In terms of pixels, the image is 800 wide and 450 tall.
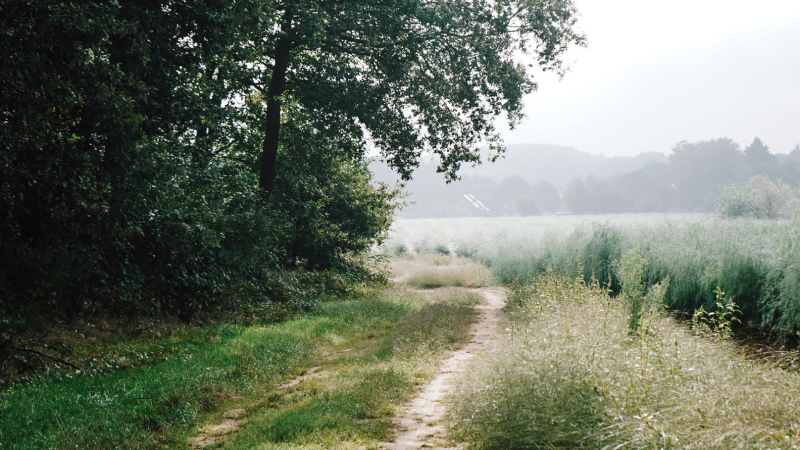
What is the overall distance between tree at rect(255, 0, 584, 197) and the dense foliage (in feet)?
0.19

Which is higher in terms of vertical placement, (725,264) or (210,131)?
(210,131)

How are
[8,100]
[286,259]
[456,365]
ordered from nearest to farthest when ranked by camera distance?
1. [8,100]
2. [456,365]
3. [286,259]

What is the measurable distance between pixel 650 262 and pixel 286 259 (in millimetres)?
10525

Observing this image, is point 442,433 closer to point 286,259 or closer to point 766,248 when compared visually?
point 766,248

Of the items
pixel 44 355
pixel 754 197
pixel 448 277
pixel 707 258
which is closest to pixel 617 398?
pixel 44 355

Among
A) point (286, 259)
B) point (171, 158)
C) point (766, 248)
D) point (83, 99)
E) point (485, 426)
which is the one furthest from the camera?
point (286, 259)

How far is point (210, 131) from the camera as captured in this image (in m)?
10.6

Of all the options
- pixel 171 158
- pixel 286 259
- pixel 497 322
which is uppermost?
pixel 171 158

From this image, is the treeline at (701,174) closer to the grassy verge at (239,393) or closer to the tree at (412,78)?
the tree at (412,78)

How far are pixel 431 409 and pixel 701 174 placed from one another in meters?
30.9

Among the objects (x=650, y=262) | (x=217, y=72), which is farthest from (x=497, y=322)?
(x=217, y=72)

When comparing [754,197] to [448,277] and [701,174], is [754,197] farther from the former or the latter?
[701,174]

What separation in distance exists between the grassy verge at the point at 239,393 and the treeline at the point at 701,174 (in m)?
19.6

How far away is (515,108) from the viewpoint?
13758 mm
